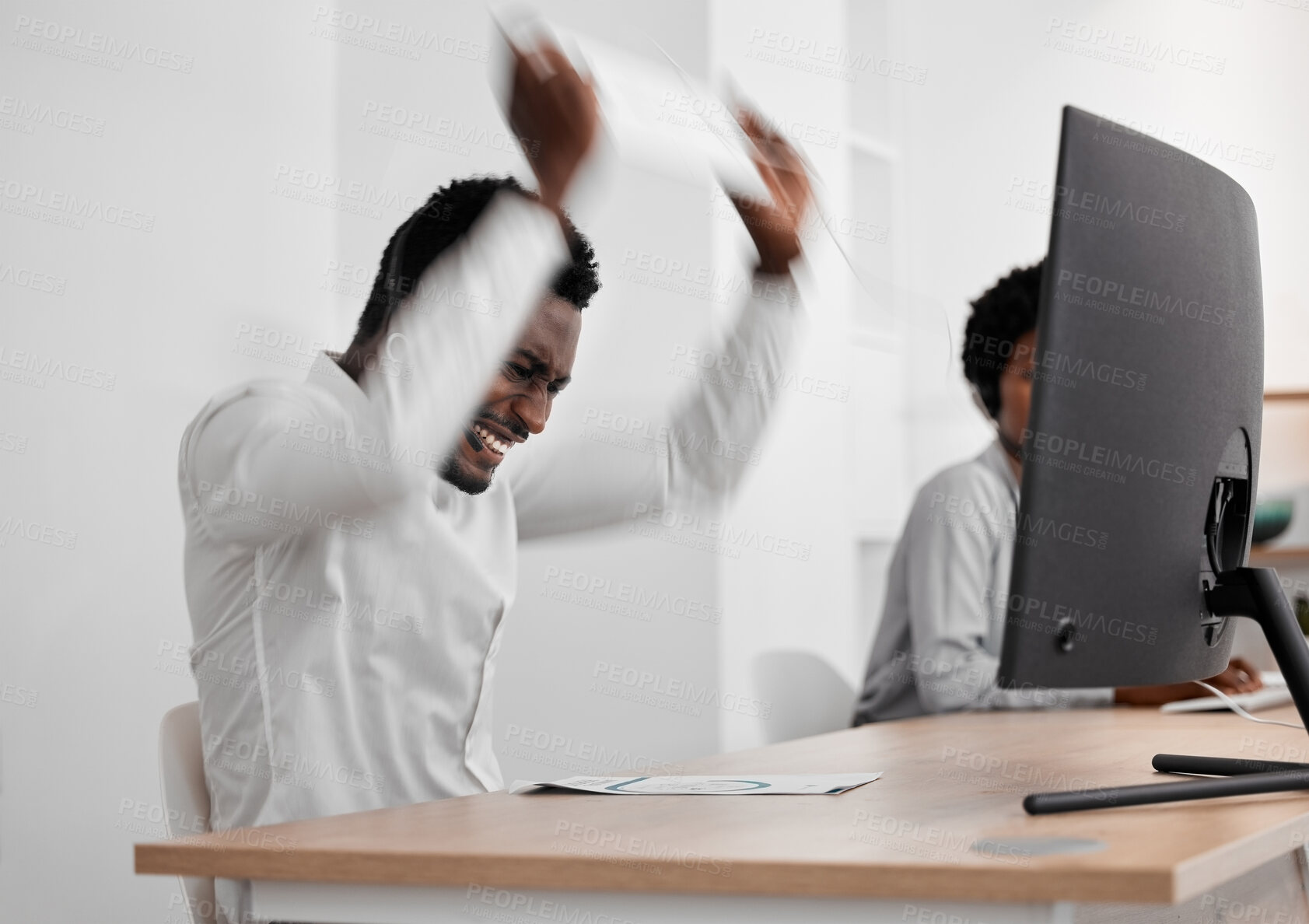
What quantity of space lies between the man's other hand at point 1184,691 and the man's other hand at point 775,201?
100cm

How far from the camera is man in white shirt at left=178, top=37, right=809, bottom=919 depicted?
115cm

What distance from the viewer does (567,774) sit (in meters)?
2.48

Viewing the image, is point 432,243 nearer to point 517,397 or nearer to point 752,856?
point 517,397

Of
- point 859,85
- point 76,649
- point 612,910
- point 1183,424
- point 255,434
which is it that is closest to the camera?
point 612,910

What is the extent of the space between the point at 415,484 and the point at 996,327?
1524mm

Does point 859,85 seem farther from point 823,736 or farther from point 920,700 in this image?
point 823,736

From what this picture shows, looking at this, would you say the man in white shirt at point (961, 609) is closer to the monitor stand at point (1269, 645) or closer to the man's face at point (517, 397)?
the man's face at point (517, 397)

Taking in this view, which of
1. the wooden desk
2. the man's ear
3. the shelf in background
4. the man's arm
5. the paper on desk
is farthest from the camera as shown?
the shelf in background

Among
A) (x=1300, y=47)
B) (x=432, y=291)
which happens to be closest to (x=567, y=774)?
(x=432, y=291)

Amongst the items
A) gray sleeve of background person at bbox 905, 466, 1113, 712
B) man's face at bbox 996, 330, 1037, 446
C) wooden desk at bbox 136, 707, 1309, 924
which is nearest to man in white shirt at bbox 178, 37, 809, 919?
wooden desk at bbox 136, 707, 1309, 924

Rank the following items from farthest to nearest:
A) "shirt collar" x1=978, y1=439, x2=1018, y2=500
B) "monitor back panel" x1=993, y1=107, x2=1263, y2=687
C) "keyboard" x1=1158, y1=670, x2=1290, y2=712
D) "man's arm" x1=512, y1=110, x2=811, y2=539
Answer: "shirt collar" x1=978, y1=439, x2=1018, y2=500, "keyboard" x1=1158, y1=670, x2=1290, y2=712, "man's arm" x1=512, y1=110, x2=811, y2=539, "monitor back panel" x1=993, y1=107, x2=1263, y2=687

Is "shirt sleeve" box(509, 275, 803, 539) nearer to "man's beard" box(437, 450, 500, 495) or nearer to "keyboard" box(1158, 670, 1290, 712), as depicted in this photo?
"man's beard" box(437, 450, 500, 495)

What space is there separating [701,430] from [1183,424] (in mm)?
844

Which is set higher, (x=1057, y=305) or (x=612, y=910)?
(x=1057, y=305)
